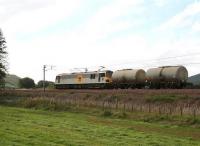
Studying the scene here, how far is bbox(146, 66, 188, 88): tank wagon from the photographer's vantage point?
217 ft

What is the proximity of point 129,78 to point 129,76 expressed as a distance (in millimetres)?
380

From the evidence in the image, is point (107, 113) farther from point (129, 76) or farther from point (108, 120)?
point (129, 76)

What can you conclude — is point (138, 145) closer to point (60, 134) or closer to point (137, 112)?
point (60, 134)

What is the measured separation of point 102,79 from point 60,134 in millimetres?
55455

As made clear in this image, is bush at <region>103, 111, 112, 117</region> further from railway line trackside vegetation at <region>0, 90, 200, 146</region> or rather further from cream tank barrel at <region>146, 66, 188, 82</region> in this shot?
cream tank barrel at <region>146, 66, 188, 82</region>

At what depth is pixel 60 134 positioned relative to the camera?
2736 cm

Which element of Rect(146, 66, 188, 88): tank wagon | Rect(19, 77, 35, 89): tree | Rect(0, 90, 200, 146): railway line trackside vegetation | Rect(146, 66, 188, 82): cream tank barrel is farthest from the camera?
Rect(19, 77, 35, 89): tree

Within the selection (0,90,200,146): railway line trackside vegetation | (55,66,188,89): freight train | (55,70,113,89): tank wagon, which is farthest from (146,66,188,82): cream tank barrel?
(55,70,113,89): tank wagon

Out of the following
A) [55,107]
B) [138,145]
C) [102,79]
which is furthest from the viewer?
[102,79]

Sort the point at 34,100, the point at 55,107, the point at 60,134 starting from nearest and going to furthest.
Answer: the point at 60,134
the point at 55,107
the point at 34,100

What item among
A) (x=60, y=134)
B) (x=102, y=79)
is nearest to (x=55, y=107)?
(x=102, y=79)

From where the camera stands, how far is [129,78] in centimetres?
7644

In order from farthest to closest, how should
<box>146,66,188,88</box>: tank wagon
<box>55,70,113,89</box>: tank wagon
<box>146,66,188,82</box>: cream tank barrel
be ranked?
<box>55,70,113,89</box>: tank wagon → <box>146,66,188,82</box>: cream tank barrel → <box>146,66,188,88</box>: tank wagon

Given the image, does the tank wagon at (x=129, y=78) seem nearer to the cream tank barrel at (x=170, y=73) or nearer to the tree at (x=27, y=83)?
the cream tank barrel at (x=170, y=73)
